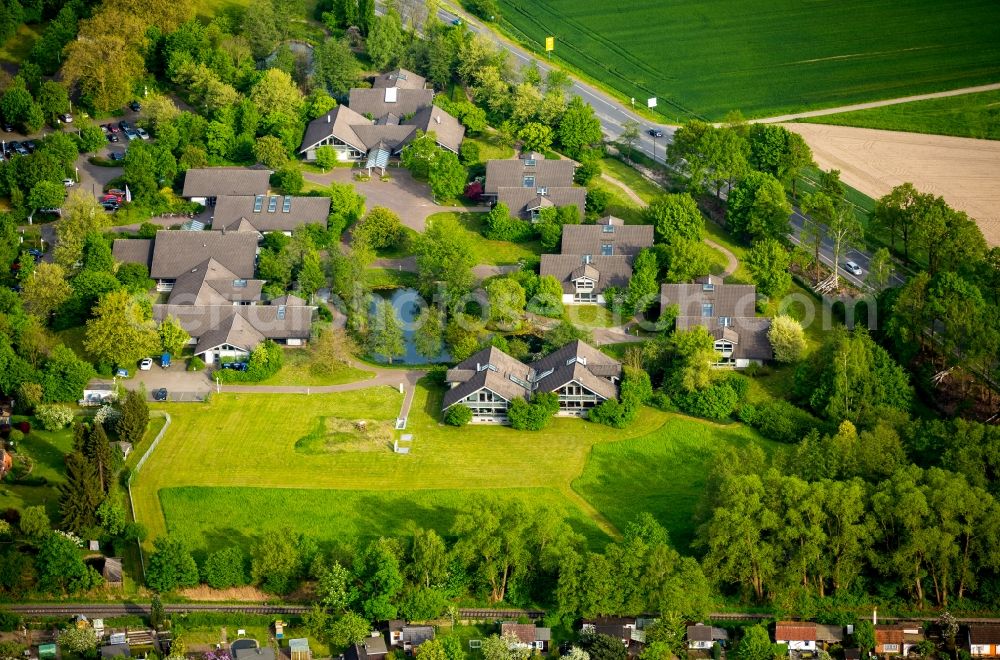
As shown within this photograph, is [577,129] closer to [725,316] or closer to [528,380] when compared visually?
[725,316]

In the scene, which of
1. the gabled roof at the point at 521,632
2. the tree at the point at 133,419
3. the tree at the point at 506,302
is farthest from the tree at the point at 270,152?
the gabled roof at the point at 521,632

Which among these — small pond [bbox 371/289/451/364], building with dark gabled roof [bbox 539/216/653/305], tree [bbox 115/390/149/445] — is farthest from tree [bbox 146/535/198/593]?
→ building with dark gabled roof [bbox 539/216/653/305]

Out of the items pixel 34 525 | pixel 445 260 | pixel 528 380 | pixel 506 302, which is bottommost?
pixel 34 525

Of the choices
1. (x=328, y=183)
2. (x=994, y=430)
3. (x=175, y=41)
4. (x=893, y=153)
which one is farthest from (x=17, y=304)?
(x=893, y=153)

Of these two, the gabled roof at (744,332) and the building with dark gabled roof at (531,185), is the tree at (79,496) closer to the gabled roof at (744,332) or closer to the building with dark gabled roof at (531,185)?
the gabled roof at (744,332)

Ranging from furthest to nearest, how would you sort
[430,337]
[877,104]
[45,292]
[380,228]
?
[877,104], [380,228], [45,292], [430,337]

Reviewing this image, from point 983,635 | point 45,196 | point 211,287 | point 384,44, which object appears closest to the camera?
point 983,635

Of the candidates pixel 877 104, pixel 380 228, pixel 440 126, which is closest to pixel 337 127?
pixel 440 126

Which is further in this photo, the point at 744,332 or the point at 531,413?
the point at 744,332

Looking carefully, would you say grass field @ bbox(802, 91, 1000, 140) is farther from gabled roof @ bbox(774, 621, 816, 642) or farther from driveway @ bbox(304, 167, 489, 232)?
gabled roof @ bbox(774, 621, 816, 642)
